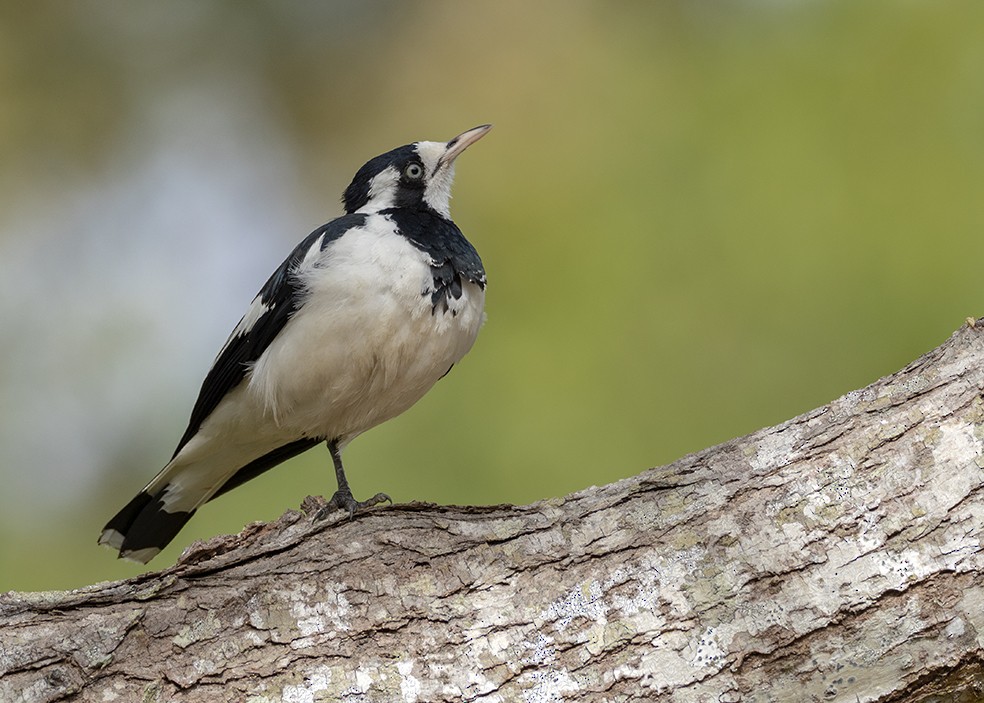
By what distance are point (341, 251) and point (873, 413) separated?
2.22 m

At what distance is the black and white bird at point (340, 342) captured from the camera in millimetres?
4238

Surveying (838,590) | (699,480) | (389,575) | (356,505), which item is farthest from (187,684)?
(838,590)

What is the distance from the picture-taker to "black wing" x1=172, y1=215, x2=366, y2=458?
4.54 m

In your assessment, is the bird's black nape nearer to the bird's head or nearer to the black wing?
the bird's head

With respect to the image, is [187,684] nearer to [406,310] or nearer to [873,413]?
[406,310]

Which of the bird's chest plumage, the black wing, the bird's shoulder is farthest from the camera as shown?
the black wing

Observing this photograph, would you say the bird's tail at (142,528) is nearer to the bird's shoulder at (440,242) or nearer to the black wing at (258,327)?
the black wing at (258,327)

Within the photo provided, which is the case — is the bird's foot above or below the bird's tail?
below

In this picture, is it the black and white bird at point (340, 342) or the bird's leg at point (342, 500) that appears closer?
the bird's leg at point (342, 500)

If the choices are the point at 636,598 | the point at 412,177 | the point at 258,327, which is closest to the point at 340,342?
the point at 258,327

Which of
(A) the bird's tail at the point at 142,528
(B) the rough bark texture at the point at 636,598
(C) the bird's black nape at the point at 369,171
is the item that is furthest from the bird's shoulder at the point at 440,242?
(A) the bird's tail at the point at 142,528

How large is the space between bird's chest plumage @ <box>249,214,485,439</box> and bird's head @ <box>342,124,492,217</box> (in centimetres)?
44

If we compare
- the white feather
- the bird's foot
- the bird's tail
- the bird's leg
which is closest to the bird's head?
the white feather

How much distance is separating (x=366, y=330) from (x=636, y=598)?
1.63 meters
